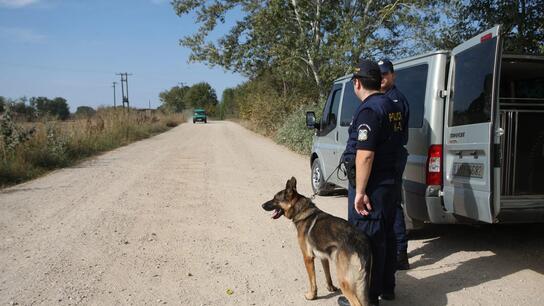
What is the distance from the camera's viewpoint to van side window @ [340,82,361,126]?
250 inches

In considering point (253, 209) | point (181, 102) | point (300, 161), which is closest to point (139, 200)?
point (253, 209)

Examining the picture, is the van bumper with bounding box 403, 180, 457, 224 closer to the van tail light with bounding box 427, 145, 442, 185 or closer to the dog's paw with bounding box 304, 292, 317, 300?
the van tail light with bounding box 427, 145, 442, 185

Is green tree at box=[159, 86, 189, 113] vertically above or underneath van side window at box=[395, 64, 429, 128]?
above

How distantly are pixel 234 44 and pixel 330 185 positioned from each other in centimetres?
1493

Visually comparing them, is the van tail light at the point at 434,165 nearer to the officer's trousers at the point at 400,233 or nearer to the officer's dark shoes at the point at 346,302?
the officer's trousers at the point at 400,233

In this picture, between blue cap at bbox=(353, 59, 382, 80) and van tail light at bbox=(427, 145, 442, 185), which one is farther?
van tail light at bbox=(427, 145, 442, 185)

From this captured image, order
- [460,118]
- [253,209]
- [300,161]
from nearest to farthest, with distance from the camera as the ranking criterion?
[460,118]
[253,209]
[300,161]

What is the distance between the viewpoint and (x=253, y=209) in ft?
23.6

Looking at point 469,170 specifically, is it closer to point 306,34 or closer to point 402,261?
point 402,261

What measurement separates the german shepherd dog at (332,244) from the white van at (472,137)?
4.40ft

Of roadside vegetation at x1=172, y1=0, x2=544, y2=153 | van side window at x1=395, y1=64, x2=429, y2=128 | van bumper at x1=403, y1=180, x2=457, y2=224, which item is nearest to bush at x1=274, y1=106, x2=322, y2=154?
roadside vegetation at x1=172, y1=0, x2=544, y2=153

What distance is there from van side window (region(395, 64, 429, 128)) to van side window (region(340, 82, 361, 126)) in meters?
1.17

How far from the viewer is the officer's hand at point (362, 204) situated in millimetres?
3281

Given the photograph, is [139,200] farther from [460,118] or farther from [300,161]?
[300,161]
